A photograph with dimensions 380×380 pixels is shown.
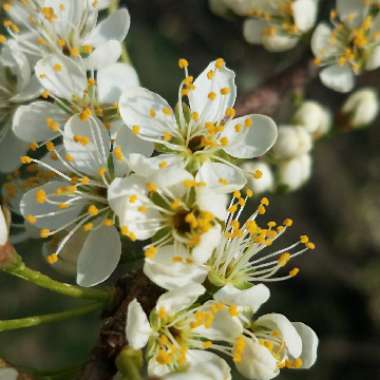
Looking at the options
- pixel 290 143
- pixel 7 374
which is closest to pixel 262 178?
pixel 290 143

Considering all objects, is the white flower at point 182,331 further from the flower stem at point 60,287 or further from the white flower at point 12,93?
the white flower at point 12,93

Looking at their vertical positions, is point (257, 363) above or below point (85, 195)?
below

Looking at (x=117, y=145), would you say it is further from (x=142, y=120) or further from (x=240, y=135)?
(x=240, y=135)

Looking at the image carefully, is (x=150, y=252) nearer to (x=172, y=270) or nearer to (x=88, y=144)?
(x=172, y=270)

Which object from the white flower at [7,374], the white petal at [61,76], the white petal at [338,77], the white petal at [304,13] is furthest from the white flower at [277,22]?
the white flower at [7,374]

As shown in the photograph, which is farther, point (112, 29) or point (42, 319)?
point (112, 29)

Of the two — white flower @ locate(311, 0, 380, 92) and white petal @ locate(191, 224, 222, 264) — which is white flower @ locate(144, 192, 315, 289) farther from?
white flower @ locate(311, 0, 380, 92)

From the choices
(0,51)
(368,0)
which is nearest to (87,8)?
(0,51)
